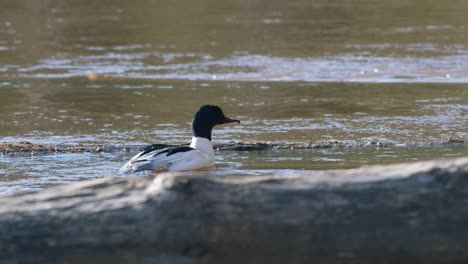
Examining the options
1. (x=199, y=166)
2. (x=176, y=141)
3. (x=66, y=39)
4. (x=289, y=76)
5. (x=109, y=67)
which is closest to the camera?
(x=199, y=166)

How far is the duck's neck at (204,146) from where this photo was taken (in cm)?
1061

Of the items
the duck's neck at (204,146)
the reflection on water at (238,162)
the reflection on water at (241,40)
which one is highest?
the reflection on water at (241,40)

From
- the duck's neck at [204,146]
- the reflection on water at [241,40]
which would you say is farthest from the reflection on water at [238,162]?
the reflection on water at [241,40]

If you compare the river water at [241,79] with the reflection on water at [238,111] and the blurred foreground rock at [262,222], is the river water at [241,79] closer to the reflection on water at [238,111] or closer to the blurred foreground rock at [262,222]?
the reflection on water at [238,111]

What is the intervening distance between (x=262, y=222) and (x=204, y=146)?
557cm

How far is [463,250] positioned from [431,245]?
164 mm

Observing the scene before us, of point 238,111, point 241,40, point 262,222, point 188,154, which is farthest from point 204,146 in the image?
point 241,40

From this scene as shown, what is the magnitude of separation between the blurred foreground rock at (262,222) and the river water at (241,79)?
4.16m

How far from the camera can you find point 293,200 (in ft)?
16.8

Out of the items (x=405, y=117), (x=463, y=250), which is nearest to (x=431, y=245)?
(x=463, y=250)

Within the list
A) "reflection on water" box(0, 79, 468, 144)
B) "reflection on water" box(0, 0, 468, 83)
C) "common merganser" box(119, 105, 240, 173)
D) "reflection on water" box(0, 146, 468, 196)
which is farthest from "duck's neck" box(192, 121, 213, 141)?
"reflection on water" box(0, 0, 468, 83)

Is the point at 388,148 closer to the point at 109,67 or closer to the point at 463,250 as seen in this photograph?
the point at 463,250

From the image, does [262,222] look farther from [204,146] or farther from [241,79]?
[241,79]

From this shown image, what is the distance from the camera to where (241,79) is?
16.3 meters
